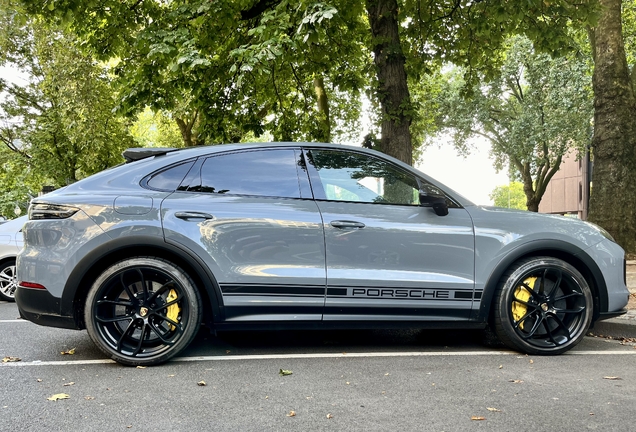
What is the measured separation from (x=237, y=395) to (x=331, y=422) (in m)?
0.74

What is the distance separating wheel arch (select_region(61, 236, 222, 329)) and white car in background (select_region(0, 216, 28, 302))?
493cm

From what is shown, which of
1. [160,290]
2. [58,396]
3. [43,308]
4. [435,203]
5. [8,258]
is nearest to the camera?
[58,396]

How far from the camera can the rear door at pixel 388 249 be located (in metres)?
4.37

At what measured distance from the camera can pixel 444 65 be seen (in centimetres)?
1305

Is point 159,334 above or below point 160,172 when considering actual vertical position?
below

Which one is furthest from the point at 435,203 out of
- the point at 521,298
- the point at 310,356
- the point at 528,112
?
the point at 528,112

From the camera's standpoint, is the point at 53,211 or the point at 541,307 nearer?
the point at 53,211

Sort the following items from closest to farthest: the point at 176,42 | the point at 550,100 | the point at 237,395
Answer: the point at 237,395 < the point at 176,42 < the point at 550,100

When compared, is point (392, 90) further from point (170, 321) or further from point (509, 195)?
point (509, 195)

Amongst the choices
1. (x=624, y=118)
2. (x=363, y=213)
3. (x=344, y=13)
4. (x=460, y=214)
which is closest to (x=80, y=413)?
(x=363, y=213)

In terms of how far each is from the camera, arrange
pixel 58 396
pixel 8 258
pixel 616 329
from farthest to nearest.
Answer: pixel 8 258 → pixel 616 329 → pixel 58 396

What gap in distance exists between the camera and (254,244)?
4277 millimetres

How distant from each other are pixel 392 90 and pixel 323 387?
21.4 ft

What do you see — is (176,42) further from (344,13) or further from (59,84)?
(59,84)
